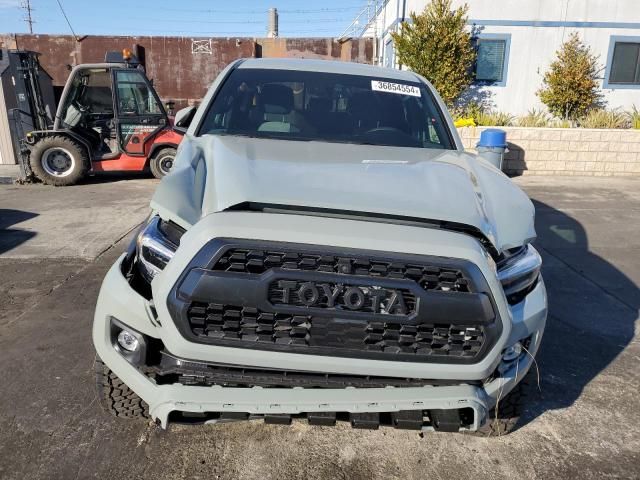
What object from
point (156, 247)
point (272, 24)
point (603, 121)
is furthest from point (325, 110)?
point (272, 24)

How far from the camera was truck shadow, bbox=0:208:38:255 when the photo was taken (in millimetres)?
5990

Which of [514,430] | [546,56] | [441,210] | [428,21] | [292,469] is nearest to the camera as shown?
[441,210]

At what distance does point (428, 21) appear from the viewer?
12.6m

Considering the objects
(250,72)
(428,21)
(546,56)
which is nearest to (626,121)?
(546,56)

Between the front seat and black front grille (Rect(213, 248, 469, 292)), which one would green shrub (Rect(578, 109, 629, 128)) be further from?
black front grille (Rect(213, 248, 469, 292))

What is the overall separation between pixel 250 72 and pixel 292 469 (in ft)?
9.01

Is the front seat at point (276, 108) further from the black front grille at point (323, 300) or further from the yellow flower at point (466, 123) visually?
the yellow flower at point (466, 123)

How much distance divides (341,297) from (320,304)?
0.27 feet

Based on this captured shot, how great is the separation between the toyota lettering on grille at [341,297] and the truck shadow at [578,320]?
113 cm

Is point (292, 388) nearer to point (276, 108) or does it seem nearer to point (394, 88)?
point (276, 108)

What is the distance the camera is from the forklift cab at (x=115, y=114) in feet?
32.3

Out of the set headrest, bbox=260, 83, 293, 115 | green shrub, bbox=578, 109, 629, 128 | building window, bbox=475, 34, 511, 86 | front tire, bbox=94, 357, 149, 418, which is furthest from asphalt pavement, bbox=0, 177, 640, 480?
building window, bbox=475, 34, 511, 86

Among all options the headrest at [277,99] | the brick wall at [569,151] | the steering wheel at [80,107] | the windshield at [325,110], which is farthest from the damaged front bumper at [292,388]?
the brick wall at [569,151]

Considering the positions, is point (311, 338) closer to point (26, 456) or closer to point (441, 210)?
point (441, 210)
